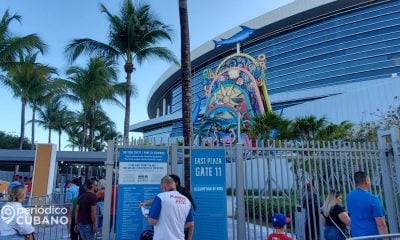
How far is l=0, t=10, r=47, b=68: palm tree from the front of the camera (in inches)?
672

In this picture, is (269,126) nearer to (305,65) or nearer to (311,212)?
(311,212)

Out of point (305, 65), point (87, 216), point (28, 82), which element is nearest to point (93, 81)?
point (28, 82)

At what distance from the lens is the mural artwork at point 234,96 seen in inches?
1499

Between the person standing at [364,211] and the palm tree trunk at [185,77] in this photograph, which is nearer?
the person standing at [364,211]

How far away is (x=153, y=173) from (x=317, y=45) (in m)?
50.0

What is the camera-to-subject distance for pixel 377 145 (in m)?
7.82

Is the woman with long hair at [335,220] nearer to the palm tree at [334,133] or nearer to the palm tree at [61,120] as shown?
the palm tree at [334,133]

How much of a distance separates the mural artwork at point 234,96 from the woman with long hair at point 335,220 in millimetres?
30038

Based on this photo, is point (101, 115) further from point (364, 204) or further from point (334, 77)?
point (364, 204)

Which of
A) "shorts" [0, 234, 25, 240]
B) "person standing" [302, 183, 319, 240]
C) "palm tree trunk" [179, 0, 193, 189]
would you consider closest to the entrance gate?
"person standing" [302, 183, 319, 240]

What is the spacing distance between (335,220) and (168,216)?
2785mm

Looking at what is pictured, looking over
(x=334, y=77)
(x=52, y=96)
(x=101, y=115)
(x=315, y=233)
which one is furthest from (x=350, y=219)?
(x=334, y=77)

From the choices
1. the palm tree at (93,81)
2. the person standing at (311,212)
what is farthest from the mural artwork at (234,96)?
the person standing at (311,212)

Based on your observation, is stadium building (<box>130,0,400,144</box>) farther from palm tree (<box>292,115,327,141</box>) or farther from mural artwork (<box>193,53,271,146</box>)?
palm tree (<box>292,115,327,141</box>)
